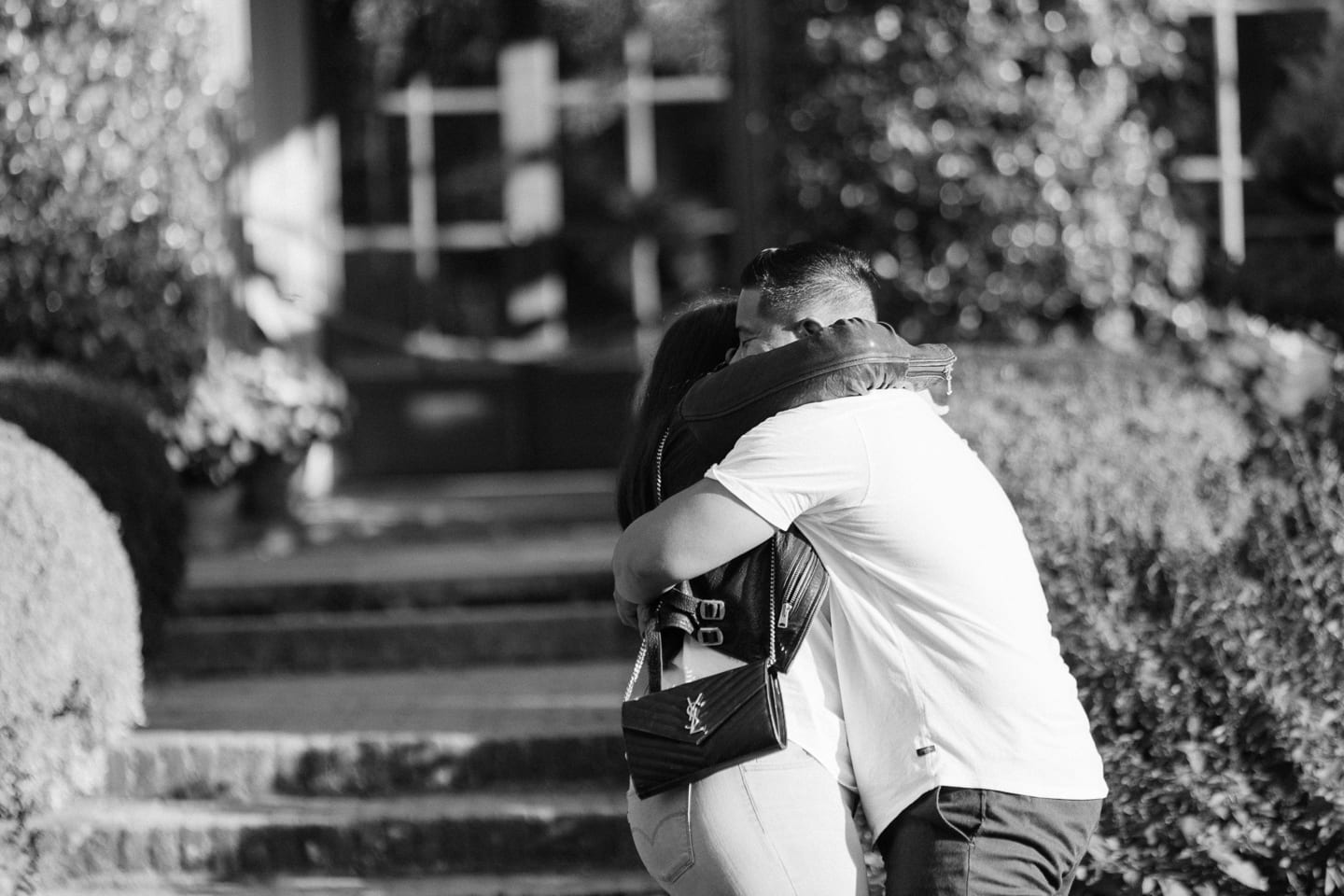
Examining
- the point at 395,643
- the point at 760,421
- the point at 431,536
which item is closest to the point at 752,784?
the point at 760,421

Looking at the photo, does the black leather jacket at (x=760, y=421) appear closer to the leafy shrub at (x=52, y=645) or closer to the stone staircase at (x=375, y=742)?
the stone staircase at (x=375, y=742)

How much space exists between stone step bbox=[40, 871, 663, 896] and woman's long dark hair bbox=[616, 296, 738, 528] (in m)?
1.79

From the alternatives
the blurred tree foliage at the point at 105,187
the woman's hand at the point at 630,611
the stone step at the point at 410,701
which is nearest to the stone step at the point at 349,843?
the stone step at the point at 410,701

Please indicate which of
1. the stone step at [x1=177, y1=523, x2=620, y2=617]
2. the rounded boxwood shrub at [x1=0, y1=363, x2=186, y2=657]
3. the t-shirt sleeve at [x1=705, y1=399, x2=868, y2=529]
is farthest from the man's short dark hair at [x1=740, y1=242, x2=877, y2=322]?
the stone step at [x1=177, y1=523, x2=620, y2=617]

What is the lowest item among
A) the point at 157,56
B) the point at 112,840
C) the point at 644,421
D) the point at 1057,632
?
the point at 112,840

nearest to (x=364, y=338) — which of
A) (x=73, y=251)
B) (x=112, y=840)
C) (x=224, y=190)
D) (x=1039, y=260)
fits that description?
(x=224, y=190)

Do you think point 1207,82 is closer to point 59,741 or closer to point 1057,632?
point 1057,632

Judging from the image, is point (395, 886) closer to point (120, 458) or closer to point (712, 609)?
point (120, 458)

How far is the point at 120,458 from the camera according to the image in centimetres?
486

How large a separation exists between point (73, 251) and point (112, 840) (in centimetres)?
289

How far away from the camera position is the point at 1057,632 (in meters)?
3.37

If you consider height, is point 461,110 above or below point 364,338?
above

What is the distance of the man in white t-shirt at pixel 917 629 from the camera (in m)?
2.01

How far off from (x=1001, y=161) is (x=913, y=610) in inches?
180
